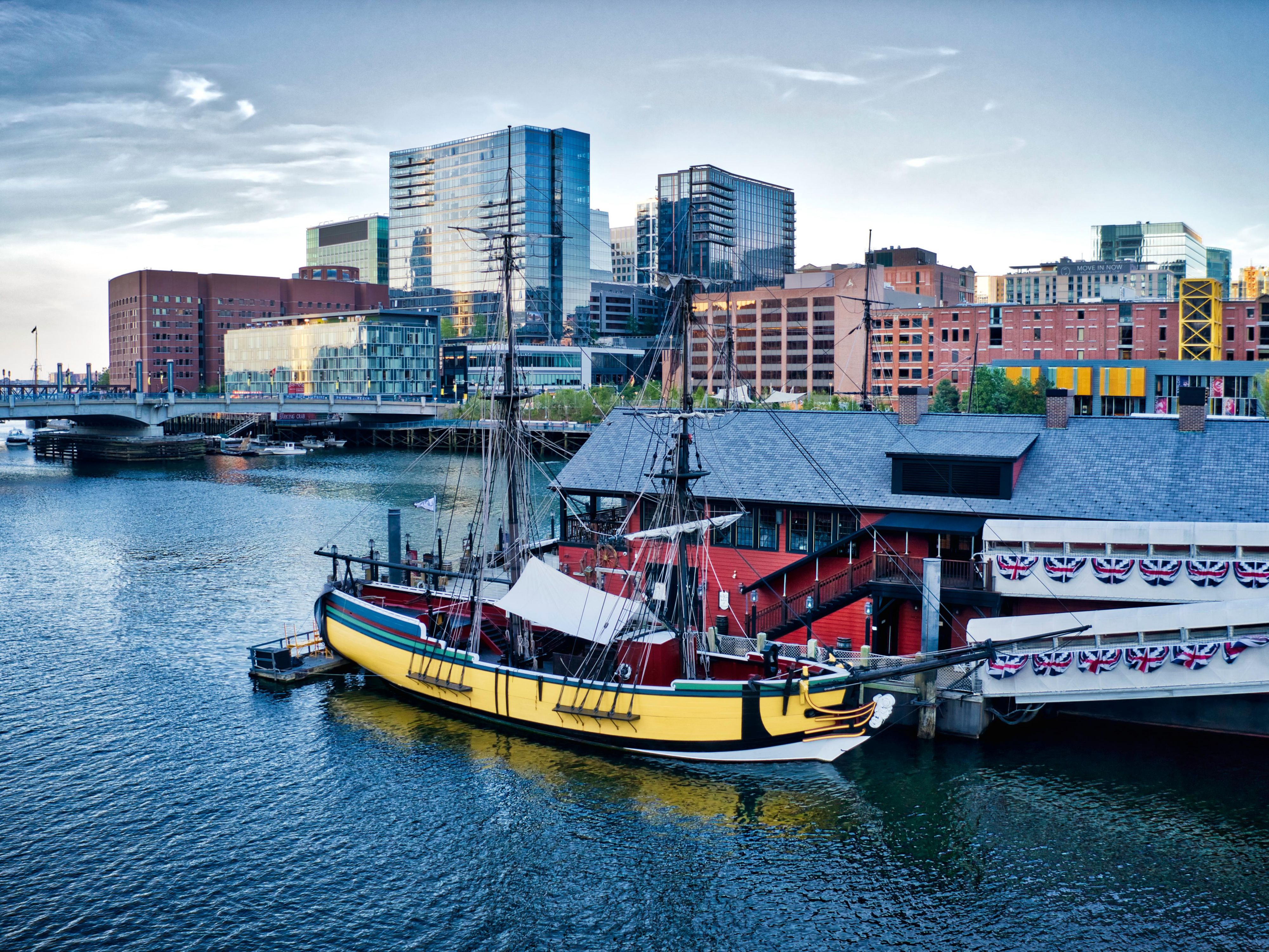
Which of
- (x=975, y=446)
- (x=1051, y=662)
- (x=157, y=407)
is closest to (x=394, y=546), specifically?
(x=975, y=446)

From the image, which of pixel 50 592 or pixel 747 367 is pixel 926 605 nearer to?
pixel 50 592

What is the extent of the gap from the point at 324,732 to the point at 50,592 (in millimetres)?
29871

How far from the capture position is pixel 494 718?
35188 mm

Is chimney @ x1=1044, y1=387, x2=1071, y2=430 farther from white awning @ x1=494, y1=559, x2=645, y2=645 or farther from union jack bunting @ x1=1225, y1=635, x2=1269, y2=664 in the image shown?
white awning @ x1=494, y1=559, x2=645, y2=645

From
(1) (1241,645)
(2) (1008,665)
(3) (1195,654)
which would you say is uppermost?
(1) (1241,645)

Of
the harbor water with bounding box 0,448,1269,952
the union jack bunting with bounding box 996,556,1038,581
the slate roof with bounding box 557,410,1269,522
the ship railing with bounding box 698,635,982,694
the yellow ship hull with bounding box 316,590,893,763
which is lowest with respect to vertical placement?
the harbor water with bounding box 0,448,1269,952

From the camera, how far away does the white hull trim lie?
30781 mm

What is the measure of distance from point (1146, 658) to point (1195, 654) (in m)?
1.29

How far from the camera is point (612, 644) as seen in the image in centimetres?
3459

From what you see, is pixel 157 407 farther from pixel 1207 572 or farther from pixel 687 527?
pixel 1207 572

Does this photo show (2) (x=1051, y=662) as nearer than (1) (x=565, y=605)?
Yes

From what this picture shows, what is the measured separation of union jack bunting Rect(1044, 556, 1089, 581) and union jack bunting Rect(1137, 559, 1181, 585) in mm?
1614

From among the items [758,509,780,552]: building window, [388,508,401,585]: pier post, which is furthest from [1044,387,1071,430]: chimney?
[388,508,401,585]: pier post

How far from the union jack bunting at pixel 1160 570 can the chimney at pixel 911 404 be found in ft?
38.0
